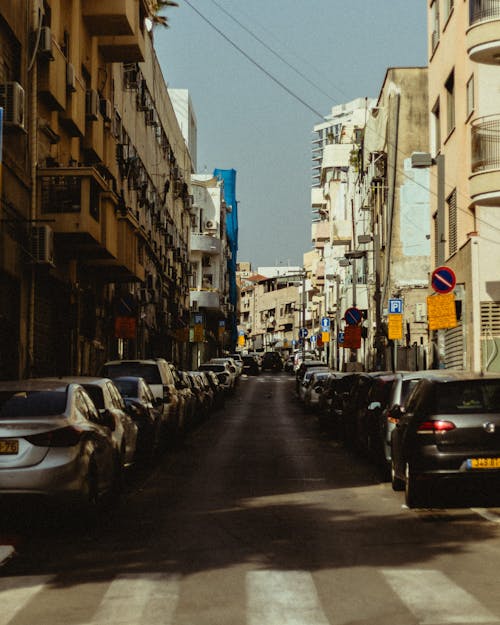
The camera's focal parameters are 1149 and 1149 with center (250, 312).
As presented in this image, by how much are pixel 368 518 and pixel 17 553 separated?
Result: 13.4 feet

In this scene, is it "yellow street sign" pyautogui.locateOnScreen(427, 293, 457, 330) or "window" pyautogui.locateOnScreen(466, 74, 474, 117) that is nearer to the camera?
"yellow street sign" pyautogui.locateOnScreen(427, 293, 457, 330)

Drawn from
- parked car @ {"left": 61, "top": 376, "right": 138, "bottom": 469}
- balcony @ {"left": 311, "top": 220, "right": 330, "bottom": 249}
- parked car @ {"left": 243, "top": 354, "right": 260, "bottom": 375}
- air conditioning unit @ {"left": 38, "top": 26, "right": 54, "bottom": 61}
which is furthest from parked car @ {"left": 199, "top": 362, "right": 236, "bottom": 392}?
balcony @ {"left": 311, "top": 220, "right": 330, "bottom": 249}

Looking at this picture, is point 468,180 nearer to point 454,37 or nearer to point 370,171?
point 454,37

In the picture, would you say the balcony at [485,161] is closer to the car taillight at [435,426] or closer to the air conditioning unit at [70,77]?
the air conditioning unit at [70,77]

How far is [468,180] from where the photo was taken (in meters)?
29.0

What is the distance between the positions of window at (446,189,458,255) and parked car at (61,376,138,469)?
18363 millimetres

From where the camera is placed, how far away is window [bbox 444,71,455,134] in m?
33.2

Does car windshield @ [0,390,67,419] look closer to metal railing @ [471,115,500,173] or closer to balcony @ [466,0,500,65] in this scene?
metal railing @ [471,115,500,173]

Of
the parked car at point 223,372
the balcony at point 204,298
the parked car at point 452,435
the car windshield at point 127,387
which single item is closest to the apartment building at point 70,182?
the car windshield at point 127,387

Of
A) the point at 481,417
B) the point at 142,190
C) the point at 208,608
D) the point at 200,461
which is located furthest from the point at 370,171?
the point at 208,608

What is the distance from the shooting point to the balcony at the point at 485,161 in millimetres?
27812

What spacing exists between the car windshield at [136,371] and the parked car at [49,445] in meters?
11.0

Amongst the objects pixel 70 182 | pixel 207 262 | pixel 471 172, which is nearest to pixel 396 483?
pixel 70 182

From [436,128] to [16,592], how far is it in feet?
98.2
